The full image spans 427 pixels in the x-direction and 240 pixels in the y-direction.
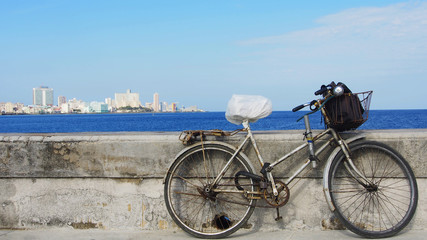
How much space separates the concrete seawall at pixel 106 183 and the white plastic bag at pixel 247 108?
32 centimetres

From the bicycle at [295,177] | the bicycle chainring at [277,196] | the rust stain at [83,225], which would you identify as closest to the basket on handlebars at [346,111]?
the bicycle at [295,177]

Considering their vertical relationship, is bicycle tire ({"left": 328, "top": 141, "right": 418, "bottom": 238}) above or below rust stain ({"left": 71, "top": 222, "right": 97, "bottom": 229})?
above

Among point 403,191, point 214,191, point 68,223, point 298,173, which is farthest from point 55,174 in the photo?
point 403,191

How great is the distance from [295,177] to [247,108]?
90cm

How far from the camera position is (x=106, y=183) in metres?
4.81

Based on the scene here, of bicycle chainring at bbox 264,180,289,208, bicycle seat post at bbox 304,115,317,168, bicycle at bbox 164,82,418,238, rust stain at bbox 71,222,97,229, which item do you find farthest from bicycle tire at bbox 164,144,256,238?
rust stain at bbox 71,222,97,229

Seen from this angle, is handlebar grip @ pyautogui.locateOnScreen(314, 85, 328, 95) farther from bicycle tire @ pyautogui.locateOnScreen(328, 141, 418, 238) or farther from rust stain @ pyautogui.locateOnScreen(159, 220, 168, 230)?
rust stain @ pyautogui.locateOnScreen(159, 220, 168, 230)

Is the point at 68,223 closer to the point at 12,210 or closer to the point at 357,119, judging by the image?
the point at 12,210

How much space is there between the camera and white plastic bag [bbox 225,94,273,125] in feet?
14.5

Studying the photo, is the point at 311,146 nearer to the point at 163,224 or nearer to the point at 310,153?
the point at 310,153

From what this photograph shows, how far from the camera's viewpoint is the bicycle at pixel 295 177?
435cm

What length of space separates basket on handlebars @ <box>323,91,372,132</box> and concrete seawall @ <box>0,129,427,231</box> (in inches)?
16.7

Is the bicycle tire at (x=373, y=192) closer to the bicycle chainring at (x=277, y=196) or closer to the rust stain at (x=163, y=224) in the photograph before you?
the bicycle chainring at (x=277, y=196)

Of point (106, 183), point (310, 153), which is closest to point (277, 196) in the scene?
point (310, 153)
